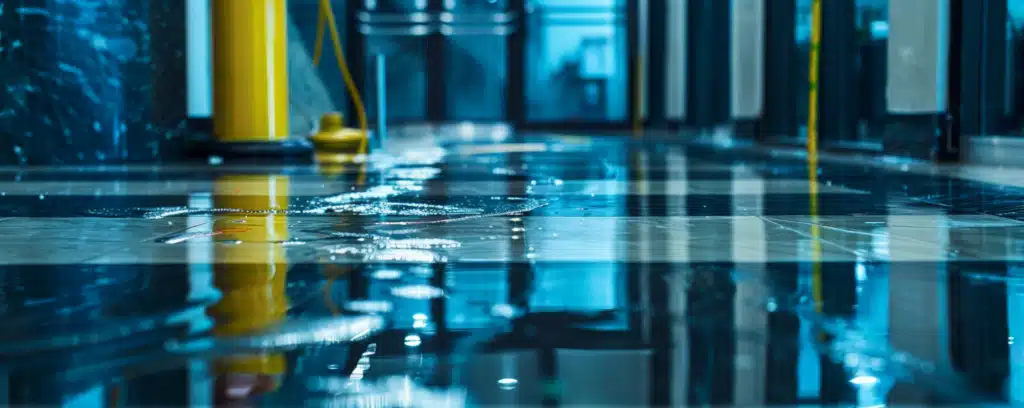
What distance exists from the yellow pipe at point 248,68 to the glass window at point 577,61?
9264 millimetres

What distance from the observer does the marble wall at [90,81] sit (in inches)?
262

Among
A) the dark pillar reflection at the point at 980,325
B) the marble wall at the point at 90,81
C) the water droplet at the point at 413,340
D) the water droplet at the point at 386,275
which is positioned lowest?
the dark pillar reflection at the point at 980,325

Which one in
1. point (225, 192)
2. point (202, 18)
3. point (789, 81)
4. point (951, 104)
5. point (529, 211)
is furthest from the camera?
point (789, 81)

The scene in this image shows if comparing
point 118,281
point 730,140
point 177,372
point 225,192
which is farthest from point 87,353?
point 730,140

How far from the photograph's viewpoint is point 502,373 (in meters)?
1.36

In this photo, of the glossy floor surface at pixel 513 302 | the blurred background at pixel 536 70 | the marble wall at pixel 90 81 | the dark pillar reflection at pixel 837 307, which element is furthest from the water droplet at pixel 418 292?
the marble wall at pixel 90 81

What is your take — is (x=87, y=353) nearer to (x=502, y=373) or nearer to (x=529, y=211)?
(x=502, y=373)

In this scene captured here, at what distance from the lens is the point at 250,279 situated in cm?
210

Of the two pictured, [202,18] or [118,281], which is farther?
[202,18]

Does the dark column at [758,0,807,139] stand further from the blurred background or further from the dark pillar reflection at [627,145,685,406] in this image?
the dark pillar reflection at [627,145,685,406]

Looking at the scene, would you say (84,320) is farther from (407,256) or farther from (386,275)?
(407,256)

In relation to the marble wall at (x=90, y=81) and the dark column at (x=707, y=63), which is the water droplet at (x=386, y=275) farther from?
the dark column at (x=707, y=63)

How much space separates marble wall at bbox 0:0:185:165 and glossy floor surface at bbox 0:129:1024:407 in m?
3.01

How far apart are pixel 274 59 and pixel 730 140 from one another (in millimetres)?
5455
